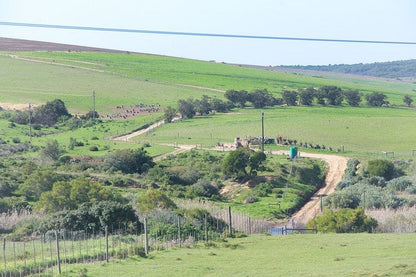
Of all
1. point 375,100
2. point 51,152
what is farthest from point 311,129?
point 375,100

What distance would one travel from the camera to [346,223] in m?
38.3

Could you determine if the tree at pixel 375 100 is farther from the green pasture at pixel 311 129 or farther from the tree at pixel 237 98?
the tree at pixel 237 98

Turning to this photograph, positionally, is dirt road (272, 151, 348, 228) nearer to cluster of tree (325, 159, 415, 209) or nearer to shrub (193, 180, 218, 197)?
cluster of tree (325, 159, 415, 209)

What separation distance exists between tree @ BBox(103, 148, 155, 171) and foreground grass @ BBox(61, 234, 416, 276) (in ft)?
108

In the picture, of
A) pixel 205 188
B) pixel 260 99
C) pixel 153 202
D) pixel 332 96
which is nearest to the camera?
pixel 153 202

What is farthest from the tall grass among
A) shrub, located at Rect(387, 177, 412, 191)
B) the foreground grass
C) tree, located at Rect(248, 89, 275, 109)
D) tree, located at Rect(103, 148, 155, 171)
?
tree, located at Rect(248, 89, 275, 109)

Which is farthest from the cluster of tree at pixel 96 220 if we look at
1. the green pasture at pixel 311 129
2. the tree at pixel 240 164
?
the green pasture at pixel 311 129

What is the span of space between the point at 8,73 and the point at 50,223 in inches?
4274

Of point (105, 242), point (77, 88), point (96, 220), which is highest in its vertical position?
point (77, 88)

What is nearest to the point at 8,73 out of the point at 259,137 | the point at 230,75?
the point at 230,75

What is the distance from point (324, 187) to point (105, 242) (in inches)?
1285

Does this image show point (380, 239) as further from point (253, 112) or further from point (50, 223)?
point (253, 112)

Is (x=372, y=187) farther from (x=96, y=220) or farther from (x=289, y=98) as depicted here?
(x=289, y=98)

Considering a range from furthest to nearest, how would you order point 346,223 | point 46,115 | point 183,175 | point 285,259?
point 46,115
point 183,175
point 346,223
point 285,259
